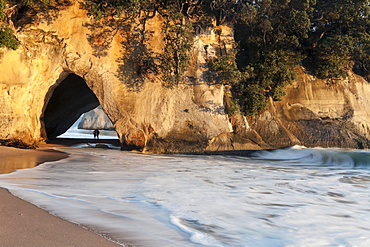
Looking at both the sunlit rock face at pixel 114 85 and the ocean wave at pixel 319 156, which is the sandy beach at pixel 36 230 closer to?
the sunlit rock face at pixel 114 85

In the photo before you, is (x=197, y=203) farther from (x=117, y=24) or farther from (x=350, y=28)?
(x=350, y=28)

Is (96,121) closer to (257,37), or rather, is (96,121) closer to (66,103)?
(66,103)

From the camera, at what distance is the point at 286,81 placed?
16.7 m

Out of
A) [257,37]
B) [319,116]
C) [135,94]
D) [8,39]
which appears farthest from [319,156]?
[8,39]

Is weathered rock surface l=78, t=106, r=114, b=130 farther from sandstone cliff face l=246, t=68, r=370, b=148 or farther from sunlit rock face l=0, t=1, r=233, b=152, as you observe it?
sandstone cliff face l=246, t=68, r=370, b=148

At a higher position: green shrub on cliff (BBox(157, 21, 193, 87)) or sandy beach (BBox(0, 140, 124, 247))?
green shrub on cliff (BBox(157, 21, 193, 87))

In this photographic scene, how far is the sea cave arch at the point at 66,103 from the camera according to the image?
2002 centimetres

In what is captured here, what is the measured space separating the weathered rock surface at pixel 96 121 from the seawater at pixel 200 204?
138 ft

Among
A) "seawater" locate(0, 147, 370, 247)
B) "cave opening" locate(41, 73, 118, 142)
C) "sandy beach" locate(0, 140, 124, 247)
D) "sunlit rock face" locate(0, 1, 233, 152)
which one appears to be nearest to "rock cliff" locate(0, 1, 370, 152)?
"sunlit rock face" locate(0, 1, 233, 152)

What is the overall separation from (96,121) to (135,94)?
37.3 meters

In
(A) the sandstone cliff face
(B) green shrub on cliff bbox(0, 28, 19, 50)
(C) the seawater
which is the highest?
A: (B) green shrub on cliff bbox(0, 28, 19, 50)

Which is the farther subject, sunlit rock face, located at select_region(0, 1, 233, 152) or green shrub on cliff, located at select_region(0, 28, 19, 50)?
sunlit rock face, located at select_region(0, 1, 233, 152)

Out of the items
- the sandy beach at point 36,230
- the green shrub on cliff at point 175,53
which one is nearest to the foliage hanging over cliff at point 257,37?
the green shrub on cliff at point 175,53

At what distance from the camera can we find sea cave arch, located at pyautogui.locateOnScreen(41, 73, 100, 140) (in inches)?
788
